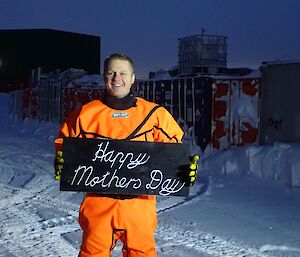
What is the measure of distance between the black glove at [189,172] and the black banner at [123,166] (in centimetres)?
3

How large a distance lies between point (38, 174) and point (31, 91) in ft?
53.4

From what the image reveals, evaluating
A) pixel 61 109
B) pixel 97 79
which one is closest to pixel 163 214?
pixel 97 79

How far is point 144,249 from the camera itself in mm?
2891

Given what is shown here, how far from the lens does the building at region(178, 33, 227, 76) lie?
13.5 metres

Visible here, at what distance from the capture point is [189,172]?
296 centimetres

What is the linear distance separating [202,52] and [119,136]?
11.2m

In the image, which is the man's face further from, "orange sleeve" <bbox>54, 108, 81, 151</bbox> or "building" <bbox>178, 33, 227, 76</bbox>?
"building" <bbox>178, 33, 227, 76</bbox>

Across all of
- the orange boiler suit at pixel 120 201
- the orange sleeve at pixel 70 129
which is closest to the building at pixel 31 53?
the orange sleeve at pixel 70 129

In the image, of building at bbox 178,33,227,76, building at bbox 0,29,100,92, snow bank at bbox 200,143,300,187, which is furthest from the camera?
building at bbox 0,29,100,92

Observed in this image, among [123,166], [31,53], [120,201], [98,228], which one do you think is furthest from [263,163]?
[31,53]

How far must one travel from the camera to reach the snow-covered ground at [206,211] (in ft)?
15.4

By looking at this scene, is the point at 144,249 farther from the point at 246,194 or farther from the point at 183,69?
the point at 183,69

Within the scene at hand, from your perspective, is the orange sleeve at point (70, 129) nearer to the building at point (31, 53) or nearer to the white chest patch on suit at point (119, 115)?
the white chest patch on suit at point (119, 115)

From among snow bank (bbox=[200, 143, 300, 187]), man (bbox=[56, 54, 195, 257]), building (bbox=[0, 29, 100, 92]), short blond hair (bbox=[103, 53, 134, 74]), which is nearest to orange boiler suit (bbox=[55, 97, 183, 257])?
man (bbox=[56, 54, 195, 257])
